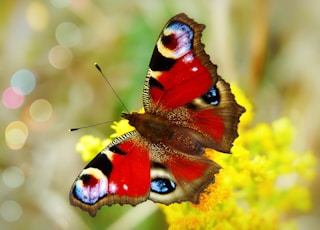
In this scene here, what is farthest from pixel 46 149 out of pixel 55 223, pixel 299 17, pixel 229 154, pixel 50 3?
pixel 299 17

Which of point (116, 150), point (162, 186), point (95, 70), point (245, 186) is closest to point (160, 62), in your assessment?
point (116, 150)

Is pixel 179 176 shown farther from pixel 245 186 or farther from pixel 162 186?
pixel 245 186

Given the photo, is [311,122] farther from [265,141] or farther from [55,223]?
[55,223]

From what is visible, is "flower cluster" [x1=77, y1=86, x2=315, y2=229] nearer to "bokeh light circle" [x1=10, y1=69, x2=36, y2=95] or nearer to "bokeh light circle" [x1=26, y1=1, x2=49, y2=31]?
"bokeh light circle" [x1=10, y1=69, x2=36, y2=95]

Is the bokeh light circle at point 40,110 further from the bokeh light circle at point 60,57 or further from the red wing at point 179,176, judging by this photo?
the red wing at point 179,176

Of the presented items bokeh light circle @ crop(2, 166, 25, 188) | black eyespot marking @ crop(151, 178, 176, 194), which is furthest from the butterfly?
bokeh light circle @ crop(2, 166, 25, 188)

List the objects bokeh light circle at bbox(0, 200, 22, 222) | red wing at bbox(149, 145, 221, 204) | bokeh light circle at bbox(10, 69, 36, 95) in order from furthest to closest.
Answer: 1. bokeh light circle at bbox(10, 69, 36, 95)
2. bokeh light circle at bbox(0, 200, 22, 222)
3. red wing at bbox(149, 145, 221, 204)

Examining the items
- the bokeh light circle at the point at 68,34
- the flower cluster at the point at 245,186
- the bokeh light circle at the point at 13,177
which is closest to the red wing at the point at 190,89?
the flower cluster at the point at 245,186
